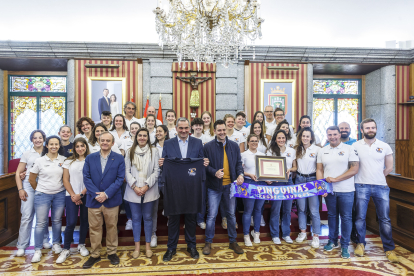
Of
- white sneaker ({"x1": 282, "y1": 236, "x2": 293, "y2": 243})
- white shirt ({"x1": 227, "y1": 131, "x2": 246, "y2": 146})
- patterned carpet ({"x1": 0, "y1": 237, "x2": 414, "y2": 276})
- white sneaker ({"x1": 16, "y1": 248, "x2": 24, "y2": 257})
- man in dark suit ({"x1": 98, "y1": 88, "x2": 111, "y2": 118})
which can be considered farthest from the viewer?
man in dark suit ({"x1": 98, "y1": 88, "x2": 111, "y2": 118})

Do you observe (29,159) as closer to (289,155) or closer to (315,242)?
(289,155)

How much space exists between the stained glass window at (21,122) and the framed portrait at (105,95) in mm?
1833

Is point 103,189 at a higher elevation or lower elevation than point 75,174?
lower

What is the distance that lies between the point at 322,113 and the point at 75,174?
6367 mm

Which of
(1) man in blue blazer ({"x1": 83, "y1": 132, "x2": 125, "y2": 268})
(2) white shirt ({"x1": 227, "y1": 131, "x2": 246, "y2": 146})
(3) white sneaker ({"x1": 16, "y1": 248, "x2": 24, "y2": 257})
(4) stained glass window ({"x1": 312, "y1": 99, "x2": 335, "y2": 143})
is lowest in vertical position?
(3) white sneaker ({"x1": 16, "y1": 248, "x2": 24, "y2": 257})

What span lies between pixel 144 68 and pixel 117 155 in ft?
12.2

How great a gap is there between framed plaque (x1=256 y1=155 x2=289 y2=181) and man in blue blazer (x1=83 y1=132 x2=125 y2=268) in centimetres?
169

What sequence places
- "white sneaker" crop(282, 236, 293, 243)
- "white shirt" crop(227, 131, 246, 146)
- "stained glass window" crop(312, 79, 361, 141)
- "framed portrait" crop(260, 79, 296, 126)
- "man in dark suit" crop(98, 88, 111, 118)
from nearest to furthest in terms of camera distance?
"white sneaker" crop(282, 236, 293, 243), "white shirt" crop(227, 131, 246, 146), "man in dark suit" crop(98, 88, 111, 118), "framed portrait" crop(260, 79, 296, 126), "stained glass window" crop(312, 79, 361, 141)

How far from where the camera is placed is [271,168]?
124 inches

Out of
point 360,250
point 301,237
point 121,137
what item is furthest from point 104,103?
point 360,250

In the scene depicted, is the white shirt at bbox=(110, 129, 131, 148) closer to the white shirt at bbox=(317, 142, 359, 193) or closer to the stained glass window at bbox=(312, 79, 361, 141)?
the white shirt at bbox=(317, 142, 359, 193)

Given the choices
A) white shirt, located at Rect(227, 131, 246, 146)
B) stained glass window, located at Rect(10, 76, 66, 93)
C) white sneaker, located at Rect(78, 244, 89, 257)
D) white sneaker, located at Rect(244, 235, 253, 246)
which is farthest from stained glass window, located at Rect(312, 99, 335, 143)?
stained glass window, located at Rect(10, 76, 66, 93)

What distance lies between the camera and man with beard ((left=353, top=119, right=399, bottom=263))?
9.48ft

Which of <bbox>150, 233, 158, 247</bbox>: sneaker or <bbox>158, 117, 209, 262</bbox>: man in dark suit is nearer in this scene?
<bbox>158, 117, 209, 262</bbox>: man in dark suit
